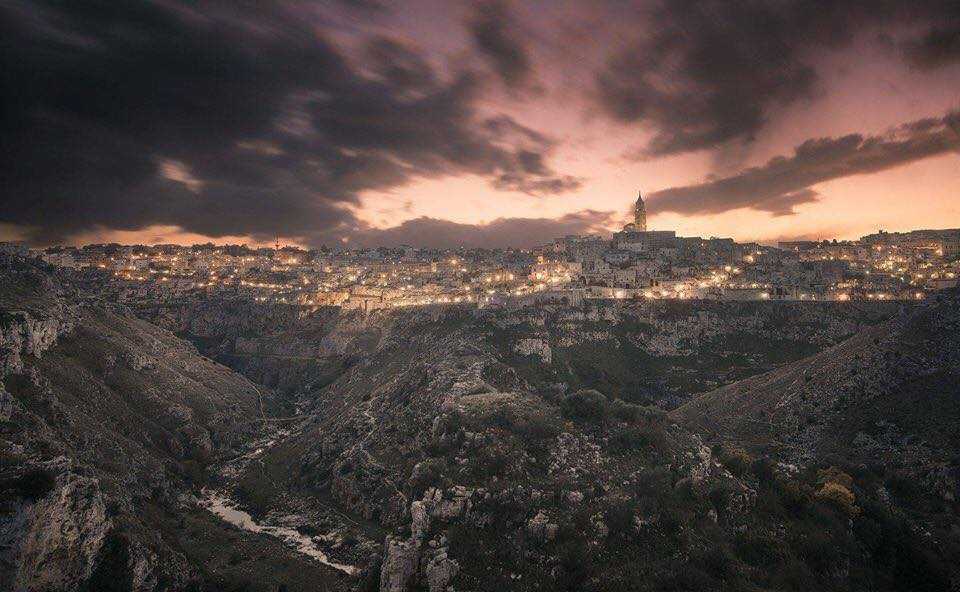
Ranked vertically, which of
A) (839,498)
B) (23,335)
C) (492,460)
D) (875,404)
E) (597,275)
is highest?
(597,275)

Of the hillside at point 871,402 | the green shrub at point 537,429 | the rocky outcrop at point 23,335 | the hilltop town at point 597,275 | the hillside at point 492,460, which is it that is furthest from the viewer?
the hilltop town at point 597,275

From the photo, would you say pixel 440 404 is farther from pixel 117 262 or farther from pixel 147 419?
pixel 117 262

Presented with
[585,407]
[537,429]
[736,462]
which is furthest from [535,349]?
[736,462]

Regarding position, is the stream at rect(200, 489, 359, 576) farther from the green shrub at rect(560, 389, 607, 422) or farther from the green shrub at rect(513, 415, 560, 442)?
the green shrub at rect(560, 389, 607, 422)

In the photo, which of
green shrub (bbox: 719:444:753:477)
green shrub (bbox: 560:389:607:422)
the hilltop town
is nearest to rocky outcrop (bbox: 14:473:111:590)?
green shrub (bbox: 560:389:607:422)

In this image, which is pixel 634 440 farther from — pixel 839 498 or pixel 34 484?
pixel 34 484

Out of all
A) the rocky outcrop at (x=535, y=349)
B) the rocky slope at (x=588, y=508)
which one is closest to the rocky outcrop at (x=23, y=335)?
the rocky slope at (x=588, y=508)

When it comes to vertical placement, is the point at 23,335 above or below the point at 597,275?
below

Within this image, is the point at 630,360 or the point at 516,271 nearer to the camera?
the point at 630,360

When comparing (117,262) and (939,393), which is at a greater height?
(117,262)

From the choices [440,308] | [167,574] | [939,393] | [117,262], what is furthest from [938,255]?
[117,262]

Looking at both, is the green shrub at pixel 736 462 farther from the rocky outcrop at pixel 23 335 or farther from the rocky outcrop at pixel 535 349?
the rocky outcrop at pixel 23 335
